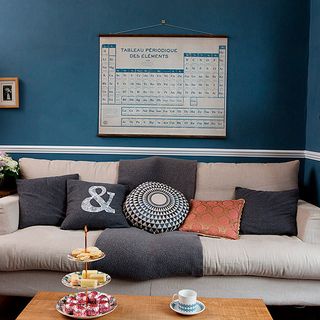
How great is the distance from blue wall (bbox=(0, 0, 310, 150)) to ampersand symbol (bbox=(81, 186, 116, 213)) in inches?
25.2

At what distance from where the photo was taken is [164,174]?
3.28 metres

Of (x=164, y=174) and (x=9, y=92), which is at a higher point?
(x=9, y=92)

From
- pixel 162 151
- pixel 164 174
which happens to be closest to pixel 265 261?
pixel 164 174

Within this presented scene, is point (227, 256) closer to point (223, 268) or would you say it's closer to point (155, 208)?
point (223, 268)

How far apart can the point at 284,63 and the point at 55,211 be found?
6.77 ft

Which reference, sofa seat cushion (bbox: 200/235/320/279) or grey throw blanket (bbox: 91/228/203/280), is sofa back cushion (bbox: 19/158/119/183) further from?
sofa seat cushion (bbox: 200/235/320/279)

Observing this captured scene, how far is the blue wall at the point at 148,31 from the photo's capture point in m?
3.55

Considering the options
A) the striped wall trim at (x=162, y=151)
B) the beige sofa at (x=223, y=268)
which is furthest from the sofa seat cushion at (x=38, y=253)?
the striped wall trim at (x=162, y=151)

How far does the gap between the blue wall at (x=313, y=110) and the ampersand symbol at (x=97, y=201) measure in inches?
58.5

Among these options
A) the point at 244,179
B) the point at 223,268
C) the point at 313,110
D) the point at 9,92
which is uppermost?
the point at 9,92

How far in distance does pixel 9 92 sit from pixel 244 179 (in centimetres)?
196

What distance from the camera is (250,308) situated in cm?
192

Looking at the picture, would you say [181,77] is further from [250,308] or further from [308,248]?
[250,308]

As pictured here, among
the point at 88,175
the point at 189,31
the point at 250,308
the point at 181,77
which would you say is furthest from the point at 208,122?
the point at 250,308
